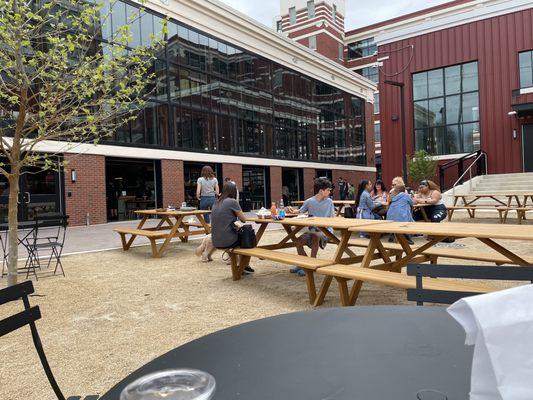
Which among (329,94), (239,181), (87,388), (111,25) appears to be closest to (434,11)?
(329,94)

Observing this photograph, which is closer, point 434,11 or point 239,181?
point 239,181

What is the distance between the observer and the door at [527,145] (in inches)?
823

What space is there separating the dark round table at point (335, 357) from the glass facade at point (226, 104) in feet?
46.9

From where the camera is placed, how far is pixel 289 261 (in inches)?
187

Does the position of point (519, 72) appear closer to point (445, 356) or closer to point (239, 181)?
point (239, 181)

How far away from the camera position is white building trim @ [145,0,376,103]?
766 inches

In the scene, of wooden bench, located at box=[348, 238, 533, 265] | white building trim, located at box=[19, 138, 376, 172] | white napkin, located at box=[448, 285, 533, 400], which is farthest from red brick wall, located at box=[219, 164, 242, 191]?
white napkin, located at box=[448, 285, 533, 400]

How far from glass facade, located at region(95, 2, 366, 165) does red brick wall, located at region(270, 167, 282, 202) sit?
1.14m

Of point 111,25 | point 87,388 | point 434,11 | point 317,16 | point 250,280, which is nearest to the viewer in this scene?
point 87,388

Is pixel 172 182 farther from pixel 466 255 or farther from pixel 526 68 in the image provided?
pixel 526 68

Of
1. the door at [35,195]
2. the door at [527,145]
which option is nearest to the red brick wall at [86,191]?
the door at [35,195]

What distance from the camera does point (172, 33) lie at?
749 inches

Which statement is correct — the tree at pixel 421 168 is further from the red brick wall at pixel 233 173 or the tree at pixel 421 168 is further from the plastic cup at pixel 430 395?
the plastic cup at pixel 430 395

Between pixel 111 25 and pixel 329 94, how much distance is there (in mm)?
18515
